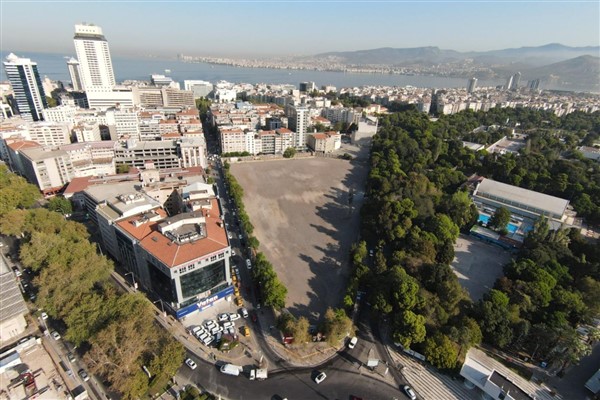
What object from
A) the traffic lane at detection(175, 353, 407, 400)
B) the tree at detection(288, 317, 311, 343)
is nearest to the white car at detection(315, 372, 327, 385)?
the traffic lane at detection(175, 353, 407, 400)

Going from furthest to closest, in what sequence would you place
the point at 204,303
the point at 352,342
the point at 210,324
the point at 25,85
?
the point at 25,85 < the point at 204,303 < the point at 210,324 < the point at 352,342

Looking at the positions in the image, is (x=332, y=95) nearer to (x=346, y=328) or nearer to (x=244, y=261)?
(x=244, y=261)

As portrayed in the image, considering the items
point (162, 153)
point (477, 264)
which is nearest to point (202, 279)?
point (477, 264)

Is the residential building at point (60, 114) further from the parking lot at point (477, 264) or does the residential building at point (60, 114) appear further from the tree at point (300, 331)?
the parking lot at point (477, 264)

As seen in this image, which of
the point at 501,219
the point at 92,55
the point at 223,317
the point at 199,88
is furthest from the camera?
the point at 199,88

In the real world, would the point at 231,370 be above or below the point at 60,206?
below

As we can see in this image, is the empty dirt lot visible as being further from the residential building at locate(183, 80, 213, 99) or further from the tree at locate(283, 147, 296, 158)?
the residential building at locate(183, 80, 213, 99)

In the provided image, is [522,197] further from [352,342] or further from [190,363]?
[190,363]
